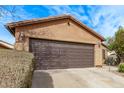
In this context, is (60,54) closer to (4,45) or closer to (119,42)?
(119,42)

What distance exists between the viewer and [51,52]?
45.8 feet

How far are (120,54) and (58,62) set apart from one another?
10470mm

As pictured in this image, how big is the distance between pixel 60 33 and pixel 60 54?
1646mm

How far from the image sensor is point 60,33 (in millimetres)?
14539

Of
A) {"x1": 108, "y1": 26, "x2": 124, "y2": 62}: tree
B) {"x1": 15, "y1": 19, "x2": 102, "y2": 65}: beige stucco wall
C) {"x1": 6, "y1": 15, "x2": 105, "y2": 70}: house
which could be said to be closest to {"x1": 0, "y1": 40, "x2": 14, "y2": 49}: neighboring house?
{"x1": 6, "y1": 15, "x2": 105, "y2": 70}: house

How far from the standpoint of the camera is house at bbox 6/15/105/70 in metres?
13.1

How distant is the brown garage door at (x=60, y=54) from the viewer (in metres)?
13.5

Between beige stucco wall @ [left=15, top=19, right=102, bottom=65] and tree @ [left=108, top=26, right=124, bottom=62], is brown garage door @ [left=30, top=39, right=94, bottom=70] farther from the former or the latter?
tree @ [left=108, top=26, right=124, bottom=62]

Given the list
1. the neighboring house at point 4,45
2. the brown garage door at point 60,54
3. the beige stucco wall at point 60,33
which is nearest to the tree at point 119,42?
the beige stucco wall at point 60,33

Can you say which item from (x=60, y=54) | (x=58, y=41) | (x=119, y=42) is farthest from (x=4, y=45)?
(x=119, y=42)

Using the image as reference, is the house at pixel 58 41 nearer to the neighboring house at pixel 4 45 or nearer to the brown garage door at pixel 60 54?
the brown garage door at pixel 60 54
